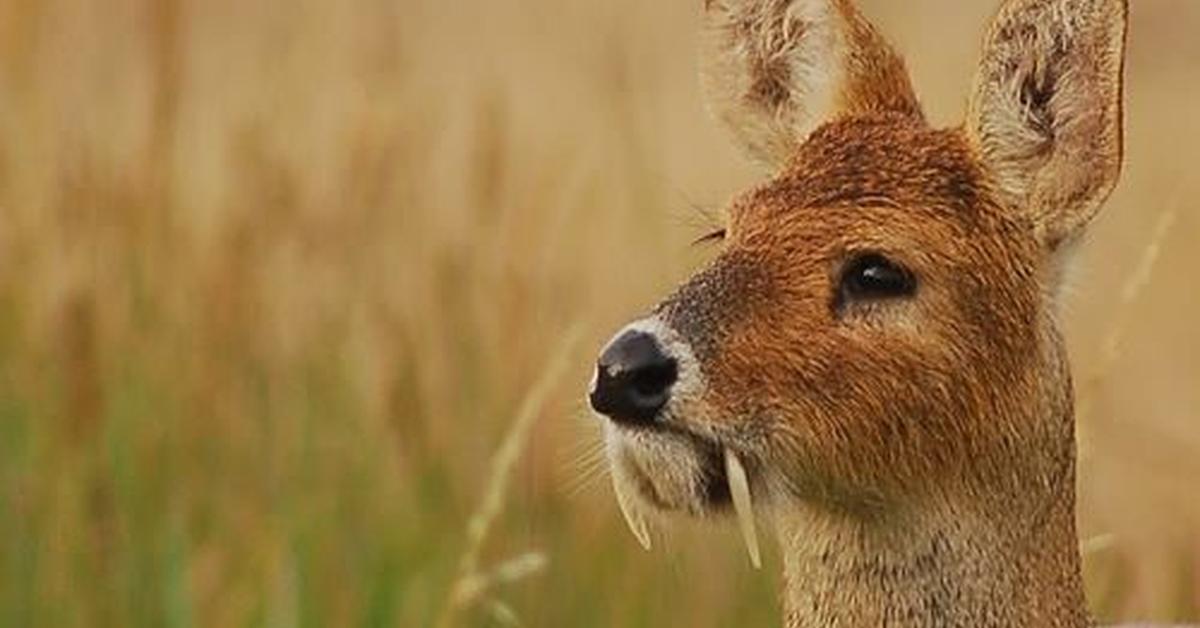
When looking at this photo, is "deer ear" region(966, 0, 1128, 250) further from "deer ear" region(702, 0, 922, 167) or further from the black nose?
the black nose

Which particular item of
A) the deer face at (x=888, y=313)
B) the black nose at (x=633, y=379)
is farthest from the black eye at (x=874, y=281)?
the black nose at (x=633, y=379)

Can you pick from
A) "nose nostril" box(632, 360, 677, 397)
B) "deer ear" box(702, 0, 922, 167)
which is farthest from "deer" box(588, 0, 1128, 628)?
"deer ear" box(702, 0, 922, 167)

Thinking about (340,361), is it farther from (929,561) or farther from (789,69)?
(929,561)

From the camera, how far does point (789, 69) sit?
616 centimetres

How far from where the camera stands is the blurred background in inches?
288

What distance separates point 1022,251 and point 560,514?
237 cm

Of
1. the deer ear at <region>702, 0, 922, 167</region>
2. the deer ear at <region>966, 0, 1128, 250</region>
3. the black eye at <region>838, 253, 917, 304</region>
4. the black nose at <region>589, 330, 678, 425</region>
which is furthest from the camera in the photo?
the deer ear at <region>702, 0, 922, 167</region>

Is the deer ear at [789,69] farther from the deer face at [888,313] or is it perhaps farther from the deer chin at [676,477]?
the deer chin at [676,477]

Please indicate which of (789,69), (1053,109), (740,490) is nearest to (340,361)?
(789,69)

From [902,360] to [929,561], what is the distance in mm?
254

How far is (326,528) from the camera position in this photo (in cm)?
752

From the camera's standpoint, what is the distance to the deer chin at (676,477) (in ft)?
17.3

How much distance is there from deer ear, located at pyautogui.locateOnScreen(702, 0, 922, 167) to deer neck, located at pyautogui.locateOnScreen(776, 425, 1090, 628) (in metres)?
0.68

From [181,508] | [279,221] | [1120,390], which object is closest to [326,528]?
[181,508]
